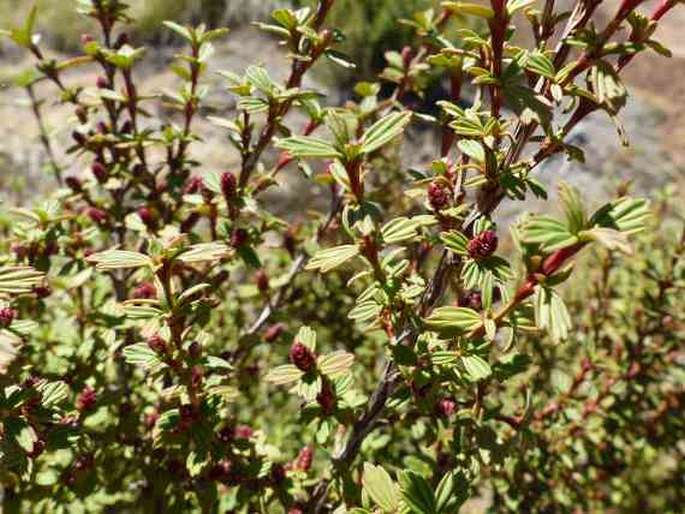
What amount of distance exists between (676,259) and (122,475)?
221 centimetres

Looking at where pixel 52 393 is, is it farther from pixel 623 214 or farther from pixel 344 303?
pixel 344 303

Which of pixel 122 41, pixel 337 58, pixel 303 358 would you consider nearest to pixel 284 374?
pixel 303 358

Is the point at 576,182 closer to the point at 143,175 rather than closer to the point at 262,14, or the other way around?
the point at 262,14

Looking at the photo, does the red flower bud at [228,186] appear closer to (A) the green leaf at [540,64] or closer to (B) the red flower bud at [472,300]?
(B) the red flower bud at [472,300]

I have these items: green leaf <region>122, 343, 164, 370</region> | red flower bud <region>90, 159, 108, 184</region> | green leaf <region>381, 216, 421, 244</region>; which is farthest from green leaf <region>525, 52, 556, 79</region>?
red flower bud <region>90, 159, 108, 184</region>

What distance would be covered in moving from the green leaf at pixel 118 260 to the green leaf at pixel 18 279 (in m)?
0.09

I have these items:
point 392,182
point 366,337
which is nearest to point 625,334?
point 366,337

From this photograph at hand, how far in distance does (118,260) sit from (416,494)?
676 millimetres

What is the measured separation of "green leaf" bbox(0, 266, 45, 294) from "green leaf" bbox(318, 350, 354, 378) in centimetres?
58

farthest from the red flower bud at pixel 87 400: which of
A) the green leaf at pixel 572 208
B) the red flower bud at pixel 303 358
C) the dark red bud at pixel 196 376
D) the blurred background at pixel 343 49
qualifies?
the blurred background at pixel 343 49

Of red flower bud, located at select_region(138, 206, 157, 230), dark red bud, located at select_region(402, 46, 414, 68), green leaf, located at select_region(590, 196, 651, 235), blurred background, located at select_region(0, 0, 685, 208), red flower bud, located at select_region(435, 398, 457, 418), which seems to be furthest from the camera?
blurred background, located at select_region(0, 0, 685, 208)

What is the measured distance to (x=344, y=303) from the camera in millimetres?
2744

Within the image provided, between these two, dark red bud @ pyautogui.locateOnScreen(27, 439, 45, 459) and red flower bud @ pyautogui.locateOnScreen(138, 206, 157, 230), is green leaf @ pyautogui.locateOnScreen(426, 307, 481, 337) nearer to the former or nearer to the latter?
dark red bud @ pyautogui.locateOnScreen(27, 439, 45, 459)

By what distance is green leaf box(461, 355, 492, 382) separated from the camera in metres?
1.06
